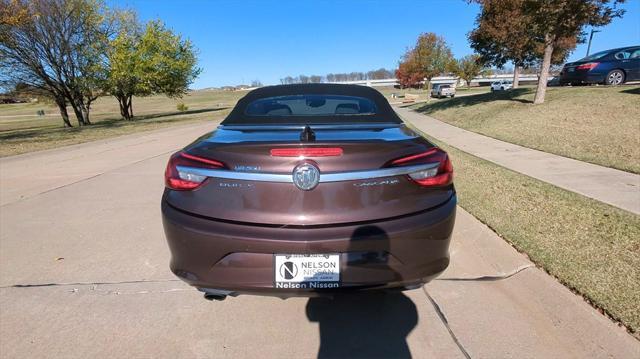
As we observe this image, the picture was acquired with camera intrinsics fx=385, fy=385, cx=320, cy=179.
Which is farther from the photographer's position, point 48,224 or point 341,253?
point 48,224

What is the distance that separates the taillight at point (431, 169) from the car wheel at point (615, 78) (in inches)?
681

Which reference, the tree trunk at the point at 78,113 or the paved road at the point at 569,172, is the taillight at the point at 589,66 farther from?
the tree trunk at the point at 78,113

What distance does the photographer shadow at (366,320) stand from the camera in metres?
2.18

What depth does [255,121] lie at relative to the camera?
9.68 ft

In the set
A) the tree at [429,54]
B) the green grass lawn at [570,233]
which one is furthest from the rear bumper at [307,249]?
the tree at [429,54]

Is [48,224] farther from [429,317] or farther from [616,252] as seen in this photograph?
[616,252]

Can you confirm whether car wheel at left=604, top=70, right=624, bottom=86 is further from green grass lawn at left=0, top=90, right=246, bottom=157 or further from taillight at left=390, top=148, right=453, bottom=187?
green grass lawn at left=0, top=90, right=246, bottom=157

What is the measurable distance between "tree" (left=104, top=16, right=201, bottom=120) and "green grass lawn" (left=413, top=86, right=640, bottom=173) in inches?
1015

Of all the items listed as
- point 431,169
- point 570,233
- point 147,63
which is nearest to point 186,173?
point 431,169

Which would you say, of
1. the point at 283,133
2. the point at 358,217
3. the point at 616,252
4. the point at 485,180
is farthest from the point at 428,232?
the point at 485,180

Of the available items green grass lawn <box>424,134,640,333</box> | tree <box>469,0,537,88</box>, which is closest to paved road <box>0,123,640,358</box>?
green grass lawn <box>424,134,640,333</box>

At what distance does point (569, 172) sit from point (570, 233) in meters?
2.99

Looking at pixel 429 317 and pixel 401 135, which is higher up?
pixel 401 135

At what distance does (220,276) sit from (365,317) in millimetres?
1076
